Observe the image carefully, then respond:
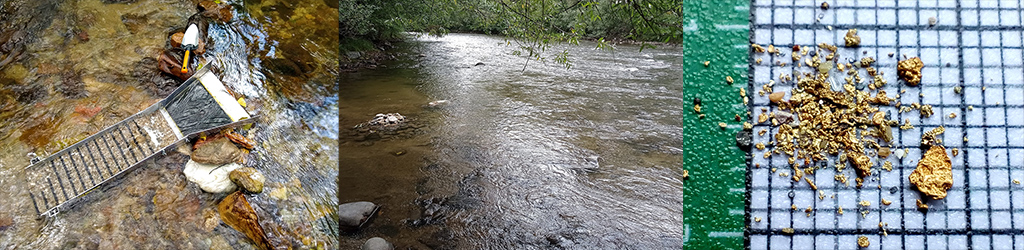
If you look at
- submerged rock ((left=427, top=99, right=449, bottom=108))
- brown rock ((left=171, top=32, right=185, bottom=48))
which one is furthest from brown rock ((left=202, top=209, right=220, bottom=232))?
submerged rock ((left=427, top=99, right=449, bottom=108))

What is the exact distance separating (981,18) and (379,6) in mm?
7013

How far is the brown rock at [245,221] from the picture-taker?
2283mm

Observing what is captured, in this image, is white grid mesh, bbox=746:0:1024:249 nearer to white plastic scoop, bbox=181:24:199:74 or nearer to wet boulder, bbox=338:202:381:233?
wet boulder, bbox=338:202:381:233

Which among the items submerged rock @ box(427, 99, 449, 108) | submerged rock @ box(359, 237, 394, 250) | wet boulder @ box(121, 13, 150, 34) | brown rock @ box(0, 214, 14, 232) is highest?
wet boulder @ box(121, 13, 150, 34)

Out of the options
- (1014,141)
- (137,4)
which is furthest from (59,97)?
(1014,141)

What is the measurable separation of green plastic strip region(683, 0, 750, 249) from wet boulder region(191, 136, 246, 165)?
2.21 meters

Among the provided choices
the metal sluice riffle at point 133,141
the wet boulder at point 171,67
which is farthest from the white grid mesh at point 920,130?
the wet boulder at point 171,67

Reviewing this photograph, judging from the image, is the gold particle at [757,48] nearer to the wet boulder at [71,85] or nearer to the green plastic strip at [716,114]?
the green plastic strip at [716,114]

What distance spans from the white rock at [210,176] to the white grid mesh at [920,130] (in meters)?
2.28

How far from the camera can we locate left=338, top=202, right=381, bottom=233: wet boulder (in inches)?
127

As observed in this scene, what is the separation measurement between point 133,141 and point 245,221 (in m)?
0.74

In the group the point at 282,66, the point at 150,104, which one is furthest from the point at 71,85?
the point at 282,66

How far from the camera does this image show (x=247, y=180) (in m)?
2.42

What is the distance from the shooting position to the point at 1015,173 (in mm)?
1214
